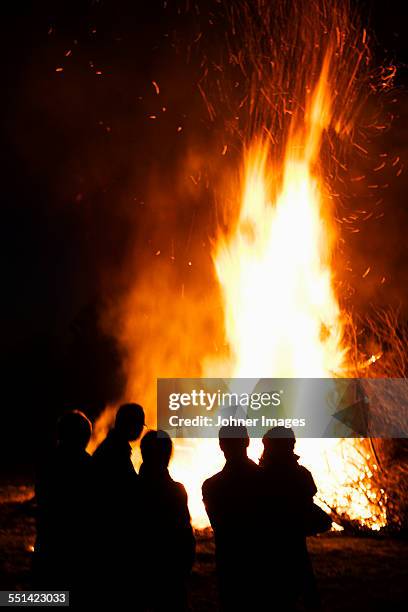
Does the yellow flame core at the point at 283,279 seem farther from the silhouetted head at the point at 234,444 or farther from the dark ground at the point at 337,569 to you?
the silhouetted head at the point at 234,444

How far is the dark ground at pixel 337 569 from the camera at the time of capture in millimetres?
4941

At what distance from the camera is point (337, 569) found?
5.84 meters

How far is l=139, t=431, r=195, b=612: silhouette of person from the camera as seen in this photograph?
3.11 m

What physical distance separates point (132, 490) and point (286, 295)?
6.87 meters

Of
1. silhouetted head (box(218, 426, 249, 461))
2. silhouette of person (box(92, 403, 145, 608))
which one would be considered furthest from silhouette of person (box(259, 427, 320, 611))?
silhouette of person (box(92, 403, 145, 608))

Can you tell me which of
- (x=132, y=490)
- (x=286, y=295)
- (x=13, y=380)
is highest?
(x=13, y=380)

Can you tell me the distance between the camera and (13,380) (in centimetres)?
2681

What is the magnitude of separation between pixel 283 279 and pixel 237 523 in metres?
6.88

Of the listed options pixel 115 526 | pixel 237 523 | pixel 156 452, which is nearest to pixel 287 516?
pixel 237 523

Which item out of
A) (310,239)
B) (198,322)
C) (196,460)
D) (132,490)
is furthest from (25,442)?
(132,490)

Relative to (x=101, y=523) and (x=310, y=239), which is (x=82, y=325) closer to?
(x=310, y=239)

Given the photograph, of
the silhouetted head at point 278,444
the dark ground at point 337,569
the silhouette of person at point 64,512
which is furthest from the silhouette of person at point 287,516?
the dark ground at point 337,569

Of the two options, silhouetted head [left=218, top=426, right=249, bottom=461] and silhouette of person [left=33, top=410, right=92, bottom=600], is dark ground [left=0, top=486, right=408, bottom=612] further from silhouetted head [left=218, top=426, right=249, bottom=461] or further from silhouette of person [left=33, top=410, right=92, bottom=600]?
silhouetted head [left=218, top=426, right=249, bottom=461]

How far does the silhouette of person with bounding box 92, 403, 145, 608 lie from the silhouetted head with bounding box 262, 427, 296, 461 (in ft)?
2.96
